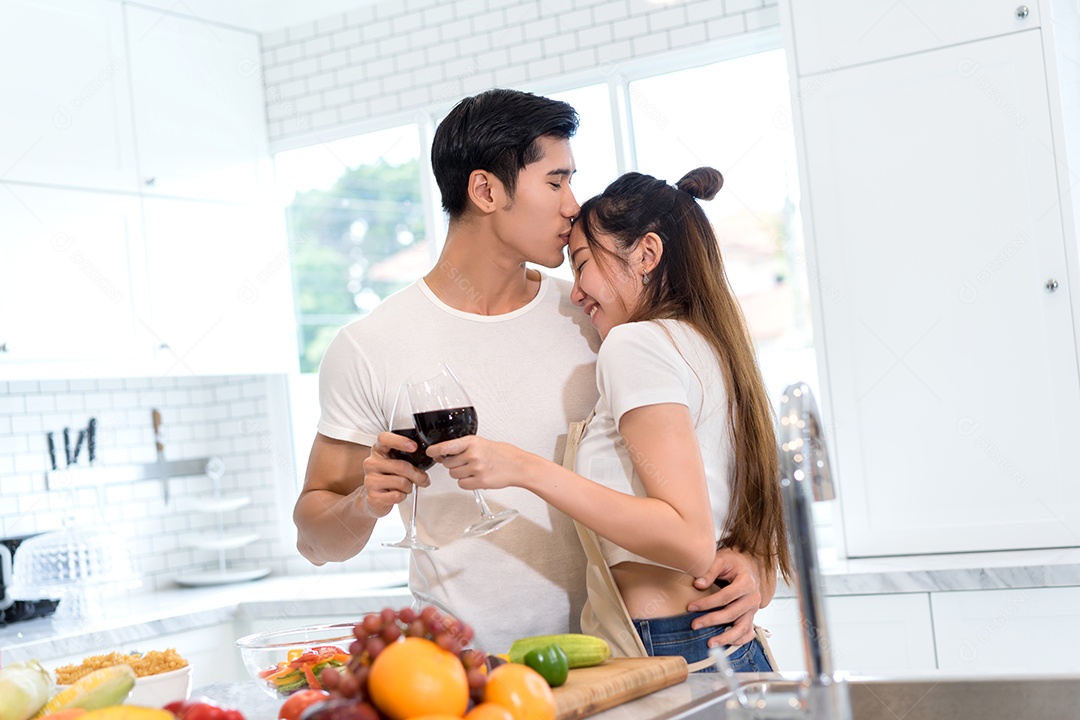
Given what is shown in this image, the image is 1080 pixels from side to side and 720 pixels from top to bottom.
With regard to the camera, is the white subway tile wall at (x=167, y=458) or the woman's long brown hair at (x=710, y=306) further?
the white subway tile wall at (x=167, y=458)

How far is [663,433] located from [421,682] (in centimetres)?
59

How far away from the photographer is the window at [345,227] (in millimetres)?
4426

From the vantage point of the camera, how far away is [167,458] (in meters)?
4.38

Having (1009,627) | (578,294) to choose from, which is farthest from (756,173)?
(578,294)

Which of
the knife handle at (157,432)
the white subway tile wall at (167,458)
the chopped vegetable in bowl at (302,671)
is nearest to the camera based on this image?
the chopped vegetable in bowl at (302,671)

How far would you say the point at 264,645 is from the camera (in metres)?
1.59

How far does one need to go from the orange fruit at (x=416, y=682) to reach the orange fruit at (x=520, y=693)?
4cm

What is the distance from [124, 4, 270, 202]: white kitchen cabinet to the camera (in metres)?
3.93

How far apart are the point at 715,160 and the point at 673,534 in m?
2.52

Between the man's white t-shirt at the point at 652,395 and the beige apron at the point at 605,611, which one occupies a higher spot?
the man's white t-shirt at the point at 652,395

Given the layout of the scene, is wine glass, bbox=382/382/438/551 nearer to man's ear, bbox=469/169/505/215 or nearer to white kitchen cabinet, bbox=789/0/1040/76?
man's ear, bbox=469/169/505/215

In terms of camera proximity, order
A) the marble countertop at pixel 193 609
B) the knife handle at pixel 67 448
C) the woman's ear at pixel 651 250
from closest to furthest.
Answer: the woman's ear at pixel 651 250 < the marble countertop at pixel 193 609 < the knife handle at pixel 67 448

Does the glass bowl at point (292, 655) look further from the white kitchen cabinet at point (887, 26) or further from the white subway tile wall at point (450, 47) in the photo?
the white subway tile wall at point (450, 47)

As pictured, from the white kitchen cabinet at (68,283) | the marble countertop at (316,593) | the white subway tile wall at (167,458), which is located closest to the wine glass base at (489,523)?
the marble countertop at (316,593)
